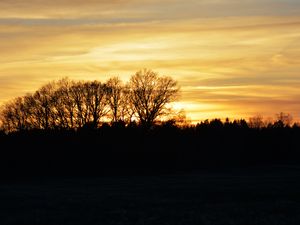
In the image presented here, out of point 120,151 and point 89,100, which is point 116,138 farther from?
point 89,100

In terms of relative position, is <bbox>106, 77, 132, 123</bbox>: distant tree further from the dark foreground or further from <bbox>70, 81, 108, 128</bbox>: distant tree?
the dark foreground

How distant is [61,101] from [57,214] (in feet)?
285

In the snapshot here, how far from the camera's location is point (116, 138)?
9075 cm

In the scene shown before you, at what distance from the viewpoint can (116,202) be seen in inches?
1453

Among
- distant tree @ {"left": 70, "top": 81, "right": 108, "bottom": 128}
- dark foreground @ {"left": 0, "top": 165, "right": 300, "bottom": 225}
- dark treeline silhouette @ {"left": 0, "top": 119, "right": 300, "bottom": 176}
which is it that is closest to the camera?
dark foreground @ {"left": 0, "top": 165, "right": 300, "bottom": 225}

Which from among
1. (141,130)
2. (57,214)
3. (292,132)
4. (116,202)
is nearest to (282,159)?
(292,132)

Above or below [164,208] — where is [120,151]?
above

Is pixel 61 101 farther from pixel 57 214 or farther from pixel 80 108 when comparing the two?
pixel 57 214

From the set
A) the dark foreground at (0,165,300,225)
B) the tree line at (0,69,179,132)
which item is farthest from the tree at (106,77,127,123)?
the dark foreground at (0,165,300,225)

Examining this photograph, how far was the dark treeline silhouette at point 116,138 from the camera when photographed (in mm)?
85062

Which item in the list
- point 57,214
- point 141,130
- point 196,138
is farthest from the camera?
point 196,138

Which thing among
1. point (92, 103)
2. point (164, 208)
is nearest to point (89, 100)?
point (92, 103)

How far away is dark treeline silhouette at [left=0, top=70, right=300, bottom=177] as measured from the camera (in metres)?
85.1

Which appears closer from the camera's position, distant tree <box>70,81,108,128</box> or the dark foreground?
the dark foreground
